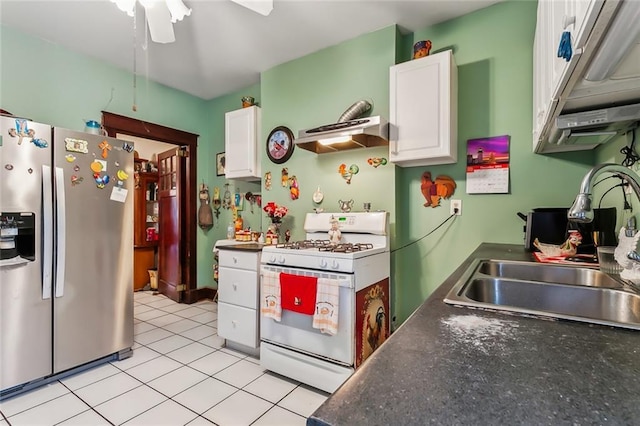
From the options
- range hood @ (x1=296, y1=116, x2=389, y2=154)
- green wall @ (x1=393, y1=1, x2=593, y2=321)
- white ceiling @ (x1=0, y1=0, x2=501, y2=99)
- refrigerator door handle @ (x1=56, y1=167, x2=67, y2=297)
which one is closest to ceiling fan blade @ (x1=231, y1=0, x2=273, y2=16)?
white ceiling @ (x1=0, y1=0, x2=501, y2=99)

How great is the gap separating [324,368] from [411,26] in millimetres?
2669

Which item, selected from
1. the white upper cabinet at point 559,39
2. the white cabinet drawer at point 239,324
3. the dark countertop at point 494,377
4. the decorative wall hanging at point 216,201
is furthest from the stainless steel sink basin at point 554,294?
the decorative wall hanging at point 216,201

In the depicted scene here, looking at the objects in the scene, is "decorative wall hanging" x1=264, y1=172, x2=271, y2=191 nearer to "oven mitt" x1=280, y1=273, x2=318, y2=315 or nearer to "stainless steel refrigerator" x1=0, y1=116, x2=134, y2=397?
"stainless steel refrigerator" x1=0, y1=116, x2=134, y2=397

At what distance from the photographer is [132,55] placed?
9.50ft

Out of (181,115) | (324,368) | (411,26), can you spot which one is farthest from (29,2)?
(324,368)

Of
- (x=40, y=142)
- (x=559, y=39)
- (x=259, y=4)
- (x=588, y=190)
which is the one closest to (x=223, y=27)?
(x=259, y=4)

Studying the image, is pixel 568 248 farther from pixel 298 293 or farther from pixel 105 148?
pixel 105 148

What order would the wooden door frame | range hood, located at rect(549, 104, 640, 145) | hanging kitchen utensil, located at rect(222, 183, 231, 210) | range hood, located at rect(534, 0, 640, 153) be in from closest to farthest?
range hood, located at rect(534, 0, 640, 153) → range hood, located at rect(549, 104, 640, 145) → the wooden door frame → hanging kitchen utensil, located at rect(222, 183, 231, 210)

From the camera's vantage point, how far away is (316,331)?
190cm

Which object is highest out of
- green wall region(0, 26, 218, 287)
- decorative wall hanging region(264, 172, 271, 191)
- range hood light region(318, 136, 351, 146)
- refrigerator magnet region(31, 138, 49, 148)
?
green wall region(0, 26, 218, 287)

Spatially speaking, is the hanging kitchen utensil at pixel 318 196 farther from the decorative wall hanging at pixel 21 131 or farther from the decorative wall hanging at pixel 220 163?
the decorative wall hanging at pixel 21 131

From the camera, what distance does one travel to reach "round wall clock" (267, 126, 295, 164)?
298 centimetres

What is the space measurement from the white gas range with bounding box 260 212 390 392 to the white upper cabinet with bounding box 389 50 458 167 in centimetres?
55

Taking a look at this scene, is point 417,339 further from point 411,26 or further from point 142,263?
point 142,263
